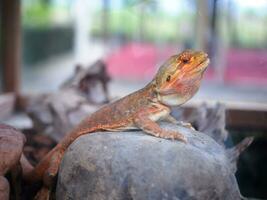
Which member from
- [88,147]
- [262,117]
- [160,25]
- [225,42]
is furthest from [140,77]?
[88,147]

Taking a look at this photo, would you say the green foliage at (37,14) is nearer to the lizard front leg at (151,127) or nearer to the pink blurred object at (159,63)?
the pink blurred object at (159,63)

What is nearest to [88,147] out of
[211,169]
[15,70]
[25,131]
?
[211,169]

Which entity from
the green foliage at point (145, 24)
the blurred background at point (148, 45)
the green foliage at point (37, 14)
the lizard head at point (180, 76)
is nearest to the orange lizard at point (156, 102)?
the lizard head at point (180, 76)

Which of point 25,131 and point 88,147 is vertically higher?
point 88,147

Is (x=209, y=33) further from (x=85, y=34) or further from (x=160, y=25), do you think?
(x=85, y=34)

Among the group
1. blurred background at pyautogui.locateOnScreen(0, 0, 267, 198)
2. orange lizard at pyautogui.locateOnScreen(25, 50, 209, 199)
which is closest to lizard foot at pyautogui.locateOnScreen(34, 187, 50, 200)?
orange lizard at pyautogui.locateOnScreen(25, 50, 209, 199)

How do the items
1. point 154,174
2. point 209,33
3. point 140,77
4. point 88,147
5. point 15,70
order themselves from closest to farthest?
point 154,174, point 88,147, point 209,33, point 15,70, point 140,77

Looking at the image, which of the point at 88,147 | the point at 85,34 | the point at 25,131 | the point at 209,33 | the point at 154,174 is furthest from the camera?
the point at 85,34

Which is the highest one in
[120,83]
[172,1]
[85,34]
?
[172,1]

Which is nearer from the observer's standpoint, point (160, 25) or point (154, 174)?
point (154, 174)
